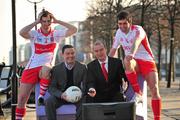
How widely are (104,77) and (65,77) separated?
0.61 metres

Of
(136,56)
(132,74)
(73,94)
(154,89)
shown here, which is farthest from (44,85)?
(154,89)

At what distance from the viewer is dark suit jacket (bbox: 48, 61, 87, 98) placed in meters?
7.21

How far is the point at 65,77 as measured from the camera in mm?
7254

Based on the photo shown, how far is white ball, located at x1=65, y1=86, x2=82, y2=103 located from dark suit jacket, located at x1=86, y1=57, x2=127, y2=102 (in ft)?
0.69

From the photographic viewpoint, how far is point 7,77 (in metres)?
15.7

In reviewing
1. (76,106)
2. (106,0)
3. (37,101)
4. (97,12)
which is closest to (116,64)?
(76,106)

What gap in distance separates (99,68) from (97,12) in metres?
25.2

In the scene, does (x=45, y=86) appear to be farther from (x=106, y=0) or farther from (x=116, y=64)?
(x=106, y=0)

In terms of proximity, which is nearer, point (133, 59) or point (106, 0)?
point (133, 59)

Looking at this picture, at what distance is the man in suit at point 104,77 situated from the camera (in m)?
6.96

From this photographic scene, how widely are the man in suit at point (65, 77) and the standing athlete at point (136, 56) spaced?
70cm

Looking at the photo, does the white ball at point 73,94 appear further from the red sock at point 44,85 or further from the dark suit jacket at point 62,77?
the red sock at point 44,85

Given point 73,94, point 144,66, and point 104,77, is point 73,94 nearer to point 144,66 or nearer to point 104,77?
point 104,77

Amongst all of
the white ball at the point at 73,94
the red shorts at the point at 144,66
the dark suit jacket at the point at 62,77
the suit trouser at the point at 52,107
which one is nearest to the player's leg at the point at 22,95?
the dark suit jacket at the point at 62,77
